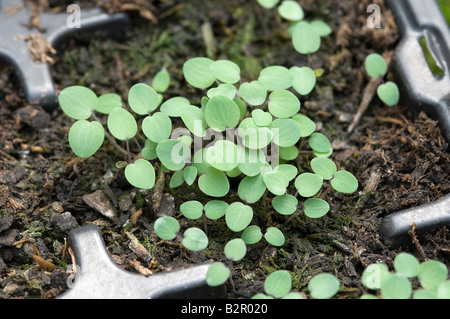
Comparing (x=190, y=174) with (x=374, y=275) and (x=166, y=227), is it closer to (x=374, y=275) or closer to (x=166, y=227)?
(x=166, y=227)

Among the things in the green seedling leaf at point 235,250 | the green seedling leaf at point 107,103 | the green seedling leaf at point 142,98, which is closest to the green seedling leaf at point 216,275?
the green seedling leaf at point 235,250

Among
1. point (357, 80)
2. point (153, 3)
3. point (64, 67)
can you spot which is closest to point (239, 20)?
point (153, 3)

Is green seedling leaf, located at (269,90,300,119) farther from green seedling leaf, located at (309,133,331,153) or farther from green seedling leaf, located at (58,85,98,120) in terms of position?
green seedling leaf, located at (58,85,98,120)

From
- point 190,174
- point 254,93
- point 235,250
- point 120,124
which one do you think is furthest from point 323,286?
point 120,124

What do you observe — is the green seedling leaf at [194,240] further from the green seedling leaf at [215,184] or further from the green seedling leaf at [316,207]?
the green seedling leaf at [316,207]

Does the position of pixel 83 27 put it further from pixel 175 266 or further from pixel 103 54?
pixel 175 266
